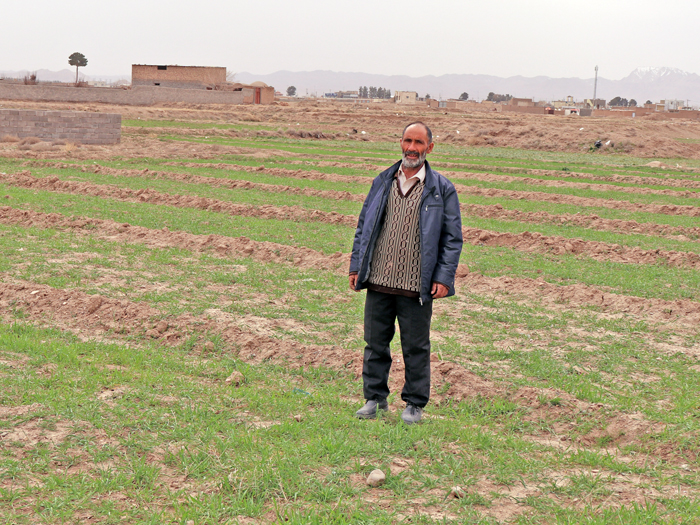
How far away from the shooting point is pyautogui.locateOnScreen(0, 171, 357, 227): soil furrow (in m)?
16.8

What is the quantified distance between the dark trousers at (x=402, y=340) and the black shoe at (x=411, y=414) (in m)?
0.05

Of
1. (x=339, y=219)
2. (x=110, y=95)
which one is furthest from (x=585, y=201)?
(x=110, y=95)

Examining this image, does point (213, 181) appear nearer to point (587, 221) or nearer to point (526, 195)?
point (526, 195)

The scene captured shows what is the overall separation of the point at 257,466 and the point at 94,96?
207ft

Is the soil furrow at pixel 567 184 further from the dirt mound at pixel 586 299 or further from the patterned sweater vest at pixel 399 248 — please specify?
the patterned sweater vest at pixel 399 248

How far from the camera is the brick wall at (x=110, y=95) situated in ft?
191

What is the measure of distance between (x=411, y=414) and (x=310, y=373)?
1581 millimetres

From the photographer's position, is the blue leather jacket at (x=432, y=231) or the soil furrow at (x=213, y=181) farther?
the soil furrow at (x=213, y=181)

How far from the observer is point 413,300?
5262 mm

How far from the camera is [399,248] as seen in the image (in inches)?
207

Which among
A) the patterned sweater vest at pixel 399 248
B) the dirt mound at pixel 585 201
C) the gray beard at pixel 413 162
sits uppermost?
the gray beard at pixel 413 162

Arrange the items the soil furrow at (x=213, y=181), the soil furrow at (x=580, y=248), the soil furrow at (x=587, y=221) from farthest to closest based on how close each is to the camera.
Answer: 1. the soil furrow at (x=213, y=181)
2. the soil furrow at (x=587, y=221)
3. the soil furrow at (x=580, y=248)

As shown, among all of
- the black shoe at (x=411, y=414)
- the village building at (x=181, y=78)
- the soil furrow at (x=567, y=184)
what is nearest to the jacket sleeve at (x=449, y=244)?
the black shoe at (x=411, y=414)

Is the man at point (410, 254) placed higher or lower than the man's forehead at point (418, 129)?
lower
